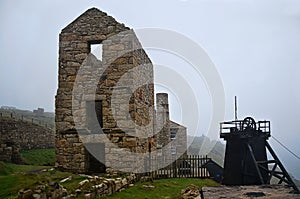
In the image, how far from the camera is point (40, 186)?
7430 mm

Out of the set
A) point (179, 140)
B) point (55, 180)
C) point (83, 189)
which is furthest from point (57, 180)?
point (179, 140)

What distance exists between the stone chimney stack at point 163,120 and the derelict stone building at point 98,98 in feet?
38.6

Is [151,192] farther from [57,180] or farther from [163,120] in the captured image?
[163,120]

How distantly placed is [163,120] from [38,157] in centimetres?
1016

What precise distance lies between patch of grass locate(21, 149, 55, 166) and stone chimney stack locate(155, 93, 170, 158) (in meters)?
8.17

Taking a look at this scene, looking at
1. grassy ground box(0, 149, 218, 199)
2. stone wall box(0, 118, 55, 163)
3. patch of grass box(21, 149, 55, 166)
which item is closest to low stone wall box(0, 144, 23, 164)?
stone wall box(0, 118, 55, 163)

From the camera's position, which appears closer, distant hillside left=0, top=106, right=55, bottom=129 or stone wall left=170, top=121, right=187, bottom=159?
stone wall left=170, top=121, right=187, bottom=159

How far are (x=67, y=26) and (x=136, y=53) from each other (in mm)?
3165

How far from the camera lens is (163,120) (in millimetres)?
27500

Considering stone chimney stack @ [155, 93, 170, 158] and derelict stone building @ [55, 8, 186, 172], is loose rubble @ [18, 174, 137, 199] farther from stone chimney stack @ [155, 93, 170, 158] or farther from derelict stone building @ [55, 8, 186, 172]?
stone chimney stack @ [155, 93, 170, 158]

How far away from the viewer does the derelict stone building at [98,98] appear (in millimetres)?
13602

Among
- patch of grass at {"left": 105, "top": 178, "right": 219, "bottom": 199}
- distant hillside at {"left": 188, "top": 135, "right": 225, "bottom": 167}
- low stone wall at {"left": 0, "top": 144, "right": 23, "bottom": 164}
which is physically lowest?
distant hillside at {"left": 188, "top": 135, "right": 225, "bottom": 167}

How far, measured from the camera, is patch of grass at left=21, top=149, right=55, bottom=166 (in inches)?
823

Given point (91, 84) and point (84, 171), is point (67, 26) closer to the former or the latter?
point (91, 84)
